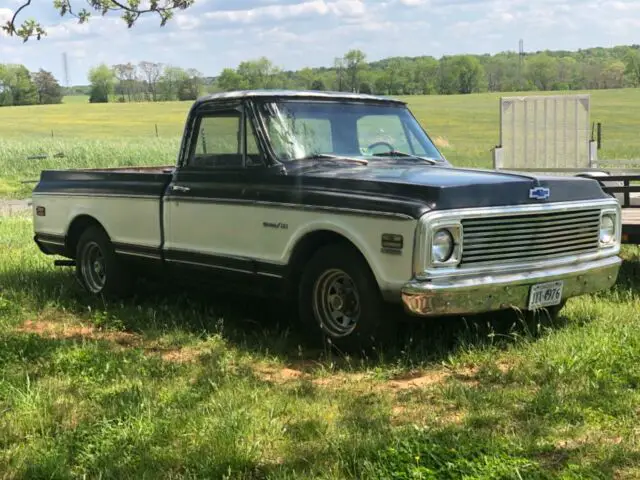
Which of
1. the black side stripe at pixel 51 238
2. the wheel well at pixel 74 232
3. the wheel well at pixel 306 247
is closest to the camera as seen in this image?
the wheel well at pixel 306 247

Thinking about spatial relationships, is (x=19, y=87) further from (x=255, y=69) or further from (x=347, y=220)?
(x=347, y=220)

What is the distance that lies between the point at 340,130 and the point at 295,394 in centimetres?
250

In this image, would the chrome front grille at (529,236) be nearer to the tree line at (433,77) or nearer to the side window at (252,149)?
the side window at (252,149)

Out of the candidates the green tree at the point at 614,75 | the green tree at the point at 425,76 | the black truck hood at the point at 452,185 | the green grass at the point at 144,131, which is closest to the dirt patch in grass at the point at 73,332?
the black truck hood at the point at 452,185

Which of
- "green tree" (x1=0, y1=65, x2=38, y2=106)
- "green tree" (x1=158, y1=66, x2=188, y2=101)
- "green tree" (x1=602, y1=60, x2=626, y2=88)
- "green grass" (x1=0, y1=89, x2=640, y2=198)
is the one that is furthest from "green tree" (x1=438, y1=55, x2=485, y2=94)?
"green tree" (x1=0, y1=65, x2=38, y2=106)

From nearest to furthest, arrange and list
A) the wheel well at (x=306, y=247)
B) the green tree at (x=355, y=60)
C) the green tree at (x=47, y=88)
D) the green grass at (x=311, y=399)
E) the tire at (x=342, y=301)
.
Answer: the green grass at (x=311, y=399), the tire at (x=342, y=301), the wheel well at (x=306, y=247), the green tree at (x=355, y=60), the green tree at (x=47, y=88)

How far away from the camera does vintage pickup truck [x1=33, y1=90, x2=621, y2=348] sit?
200 inches

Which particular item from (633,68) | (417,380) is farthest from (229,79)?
(417,380)

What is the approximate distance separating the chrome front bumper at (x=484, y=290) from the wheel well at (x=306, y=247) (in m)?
0.75

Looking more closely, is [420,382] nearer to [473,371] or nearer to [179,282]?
[473,371]

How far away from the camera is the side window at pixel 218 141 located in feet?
21.1

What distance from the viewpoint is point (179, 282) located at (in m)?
7.07

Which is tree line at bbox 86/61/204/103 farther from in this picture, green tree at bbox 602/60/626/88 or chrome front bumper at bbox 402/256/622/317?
chrome front bumper at bbox 402/256/622/317

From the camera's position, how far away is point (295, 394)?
189 inches
